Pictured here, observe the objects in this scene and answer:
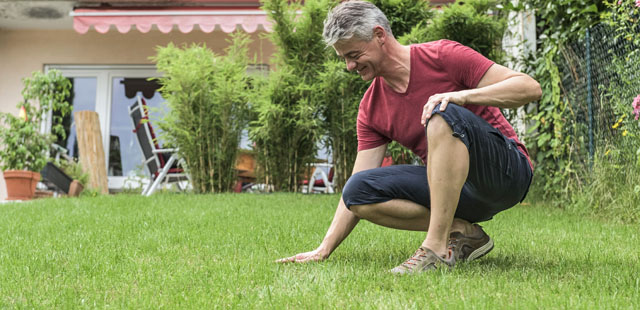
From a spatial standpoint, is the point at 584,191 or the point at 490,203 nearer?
the point at 490,203

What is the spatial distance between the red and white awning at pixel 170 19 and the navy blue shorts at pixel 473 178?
6.15 metres

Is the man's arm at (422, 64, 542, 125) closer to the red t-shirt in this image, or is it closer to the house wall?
the red t-shirt

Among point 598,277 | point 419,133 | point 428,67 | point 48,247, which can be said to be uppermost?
point 428,67

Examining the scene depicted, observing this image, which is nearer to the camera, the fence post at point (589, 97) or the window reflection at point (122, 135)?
the fence post at point (589, 97)

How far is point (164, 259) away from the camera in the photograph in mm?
2715

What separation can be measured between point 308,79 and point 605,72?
9.83 feet

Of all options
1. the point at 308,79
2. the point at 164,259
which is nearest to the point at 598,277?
the point at 164,259

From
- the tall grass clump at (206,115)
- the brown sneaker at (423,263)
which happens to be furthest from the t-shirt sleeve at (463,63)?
the tall grass clump at (206,115)

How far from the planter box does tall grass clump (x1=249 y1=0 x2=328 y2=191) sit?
8.85ft

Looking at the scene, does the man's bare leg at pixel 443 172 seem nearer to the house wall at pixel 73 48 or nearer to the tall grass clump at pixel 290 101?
the tall grass clump at pixel 290 101

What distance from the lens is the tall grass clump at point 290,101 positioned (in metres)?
6.42

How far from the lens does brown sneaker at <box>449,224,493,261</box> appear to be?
2.53 meters

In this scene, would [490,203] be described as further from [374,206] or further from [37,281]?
[37,281]

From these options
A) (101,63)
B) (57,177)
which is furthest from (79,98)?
(57,177)
